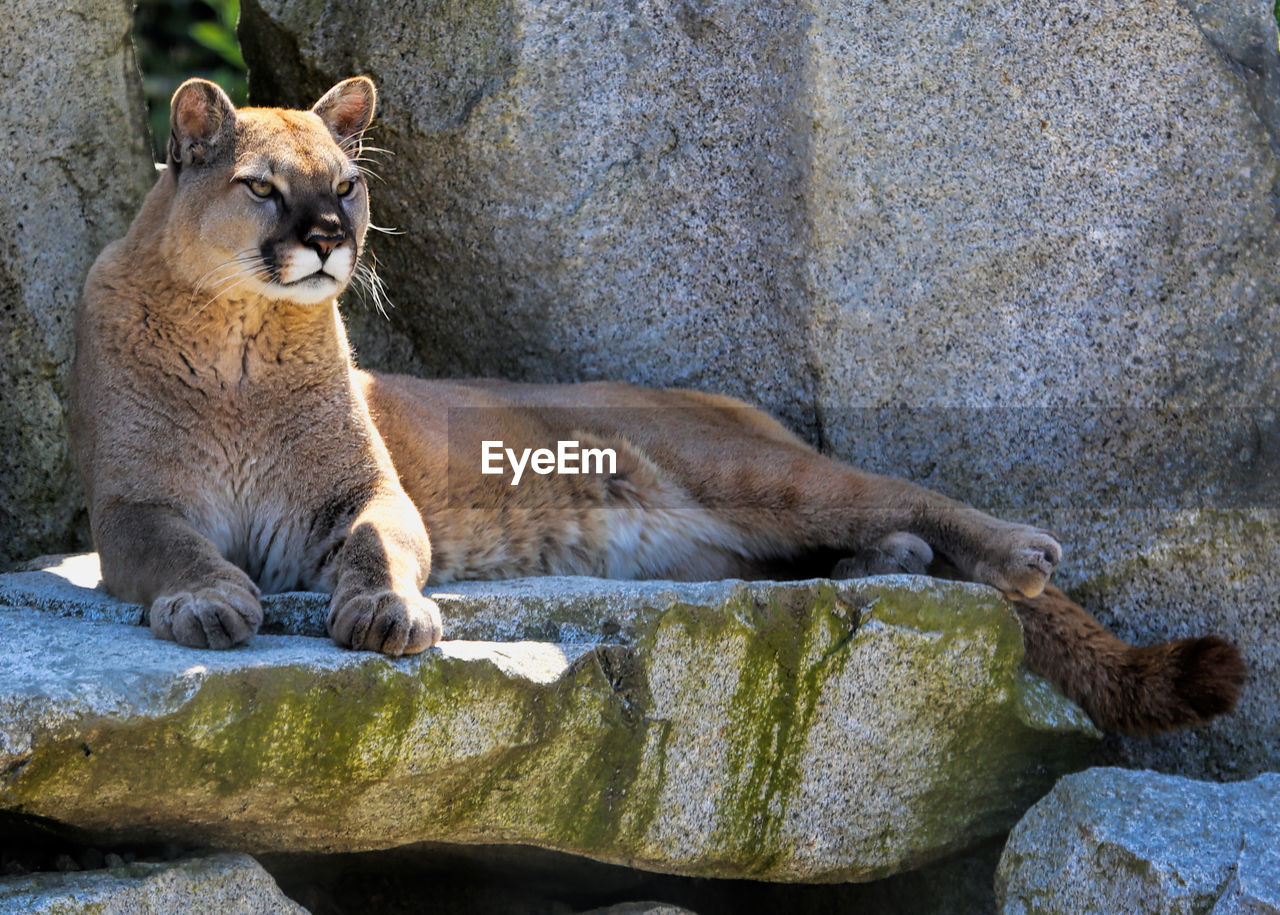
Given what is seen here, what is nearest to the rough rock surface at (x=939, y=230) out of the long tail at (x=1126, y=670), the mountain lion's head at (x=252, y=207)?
the long tail at (x=1126, y=670)

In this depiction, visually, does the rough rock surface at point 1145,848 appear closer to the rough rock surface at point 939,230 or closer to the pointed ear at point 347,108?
the rough rock surface at point 939,230

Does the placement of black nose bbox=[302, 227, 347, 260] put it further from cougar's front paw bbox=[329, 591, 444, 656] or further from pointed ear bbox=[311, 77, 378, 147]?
cougar's front paw bbox=[329, 591, 444, 656]

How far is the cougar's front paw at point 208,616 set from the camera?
2.88 m

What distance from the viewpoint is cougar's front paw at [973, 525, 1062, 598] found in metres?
3.84

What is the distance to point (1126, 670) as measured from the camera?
3.84 meters

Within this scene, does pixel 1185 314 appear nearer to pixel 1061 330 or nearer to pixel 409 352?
pixel 1061 330

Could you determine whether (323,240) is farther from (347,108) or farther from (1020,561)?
(1020,561)

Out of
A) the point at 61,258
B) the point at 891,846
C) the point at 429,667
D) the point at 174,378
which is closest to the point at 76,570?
the point at 174,378

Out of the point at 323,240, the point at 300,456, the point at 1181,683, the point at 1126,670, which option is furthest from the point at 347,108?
the point at 1181,683

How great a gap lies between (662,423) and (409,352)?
3.50ft

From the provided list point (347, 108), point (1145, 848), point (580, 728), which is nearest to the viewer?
point (580, 728)

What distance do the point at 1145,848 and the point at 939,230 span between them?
1924 millimetres

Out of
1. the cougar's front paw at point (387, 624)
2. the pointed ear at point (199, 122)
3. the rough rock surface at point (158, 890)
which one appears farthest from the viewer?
the pointed ear at point (199, 122)

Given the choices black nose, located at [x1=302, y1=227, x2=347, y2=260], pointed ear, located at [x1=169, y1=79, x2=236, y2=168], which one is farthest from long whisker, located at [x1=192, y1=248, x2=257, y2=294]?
pointed ear, located at [x1=169, y1=79, x2=236, y2=168]
